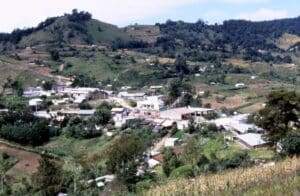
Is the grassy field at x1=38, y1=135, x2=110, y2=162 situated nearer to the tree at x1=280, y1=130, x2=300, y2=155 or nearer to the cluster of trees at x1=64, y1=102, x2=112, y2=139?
the cluster of trees at x1=64, y1=102, x2=112, y2=139

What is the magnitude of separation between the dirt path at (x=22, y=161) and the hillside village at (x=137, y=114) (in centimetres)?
15

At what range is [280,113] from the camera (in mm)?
30172

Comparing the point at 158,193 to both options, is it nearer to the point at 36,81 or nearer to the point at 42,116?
the point at 42,116

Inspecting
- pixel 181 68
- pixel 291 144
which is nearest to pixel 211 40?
pixel 181 68

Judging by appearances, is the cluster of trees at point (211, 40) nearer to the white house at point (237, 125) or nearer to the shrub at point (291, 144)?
the white house at point (237, 125)

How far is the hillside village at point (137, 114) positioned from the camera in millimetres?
28766

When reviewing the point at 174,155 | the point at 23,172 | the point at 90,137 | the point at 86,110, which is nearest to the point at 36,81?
the point at 86,110

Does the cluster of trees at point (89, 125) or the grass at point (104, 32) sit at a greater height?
the grass at point (104, 32)

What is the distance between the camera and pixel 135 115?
63781mm

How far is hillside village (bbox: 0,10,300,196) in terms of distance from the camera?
28.8 m

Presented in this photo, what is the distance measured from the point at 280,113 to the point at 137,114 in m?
35.7

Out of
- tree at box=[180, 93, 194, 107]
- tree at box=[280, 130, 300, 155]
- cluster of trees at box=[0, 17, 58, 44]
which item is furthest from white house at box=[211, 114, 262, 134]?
cluster of trees at box=[0, 17, 58, 44]

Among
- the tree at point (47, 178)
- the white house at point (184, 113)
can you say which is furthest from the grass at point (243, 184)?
the white house at point (184, 113)

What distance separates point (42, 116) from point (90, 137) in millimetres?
11260
